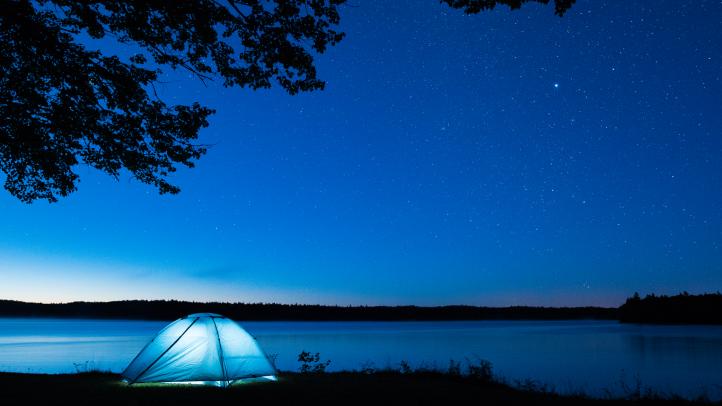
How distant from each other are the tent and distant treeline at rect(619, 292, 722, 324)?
→ 12162 cm

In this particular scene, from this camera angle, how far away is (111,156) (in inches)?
473

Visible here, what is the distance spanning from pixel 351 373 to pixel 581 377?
19567 mm

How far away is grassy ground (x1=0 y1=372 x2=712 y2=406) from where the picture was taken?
9273mm

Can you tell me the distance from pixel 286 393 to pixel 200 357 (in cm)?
243

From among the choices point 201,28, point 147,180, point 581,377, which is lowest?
point 581,377

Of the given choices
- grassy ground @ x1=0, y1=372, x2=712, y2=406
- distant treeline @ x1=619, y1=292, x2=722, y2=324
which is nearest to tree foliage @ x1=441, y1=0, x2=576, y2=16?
grassy ground @ x1=0, y1=372, x2=712, y2=406

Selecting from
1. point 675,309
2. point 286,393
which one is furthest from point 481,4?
point 675,309

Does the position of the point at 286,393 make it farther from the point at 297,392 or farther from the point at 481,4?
the point at 481,4

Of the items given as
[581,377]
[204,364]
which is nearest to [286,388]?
[204,364]

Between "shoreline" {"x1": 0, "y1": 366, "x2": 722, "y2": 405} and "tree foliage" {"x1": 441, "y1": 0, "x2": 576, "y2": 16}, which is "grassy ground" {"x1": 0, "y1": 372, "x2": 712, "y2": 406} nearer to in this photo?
"shoreline" {"x1": 0, "y1": 366, "x2": 722, "y2": 405}

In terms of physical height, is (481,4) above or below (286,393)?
above

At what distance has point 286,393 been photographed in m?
10.2

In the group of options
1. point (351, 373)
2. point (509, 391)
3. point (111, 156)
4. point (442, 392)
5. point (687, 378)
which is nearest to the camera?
point (442, 392)

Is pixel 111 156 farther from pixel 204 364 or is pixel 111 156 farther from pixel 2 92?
pixel 204 364
